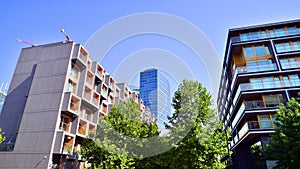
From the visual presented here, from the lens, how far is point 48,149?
63.1 feet

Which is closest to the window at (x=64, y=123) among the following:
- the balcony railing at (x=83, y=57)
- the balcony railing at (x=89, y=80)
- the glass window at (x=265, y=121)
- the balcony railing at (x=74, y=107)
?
the balcony railing at (x=74, y=107)

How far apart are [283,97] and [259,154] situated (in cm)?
833

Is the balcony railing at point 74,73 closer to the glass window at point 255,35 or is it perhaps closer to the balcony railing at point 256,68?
the balcony railing at point 256,68

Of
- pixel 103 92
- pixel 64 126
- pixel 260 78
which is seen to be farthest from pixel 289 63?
pixel 64 126

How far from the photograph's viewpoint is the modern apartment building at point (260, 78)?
76.5 feet

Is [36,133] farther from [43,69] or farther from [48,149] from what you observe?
[43,69]

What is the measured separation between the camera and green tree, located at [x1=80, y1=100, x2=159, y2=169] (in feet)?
50.4

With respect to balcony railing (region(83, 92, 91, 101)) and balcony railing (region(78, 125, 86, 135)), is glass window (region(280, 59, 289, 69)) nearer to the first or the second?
balcony railing (region(83, 92, 91, 101))

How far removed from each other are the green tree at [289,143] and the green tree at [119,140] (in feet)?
32.1

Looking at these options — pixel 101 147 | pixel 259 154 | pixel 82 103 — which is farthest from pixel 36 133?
pixel 259 154

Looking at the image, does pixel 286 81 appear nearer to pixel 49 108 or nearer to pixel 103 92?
pixel 103 92

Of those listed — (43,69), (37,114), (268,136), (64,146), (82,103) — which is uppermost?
(43,69)

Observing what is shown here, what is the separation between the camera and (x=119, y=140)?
16844mm

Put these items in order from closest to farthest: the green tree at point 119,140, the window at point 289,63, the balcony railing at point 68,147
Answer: the green tree at point 119,140
the balcony railing at point 68,147
the window at point 289,63
